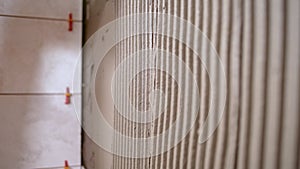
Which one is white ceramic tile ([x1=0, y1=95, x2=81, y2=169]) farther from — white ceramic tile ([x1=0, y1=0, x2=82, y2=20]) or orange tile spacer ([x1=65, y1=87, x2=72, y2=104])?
white ceramic tile ([x1=0, y1=0, x2=82, y2=20])

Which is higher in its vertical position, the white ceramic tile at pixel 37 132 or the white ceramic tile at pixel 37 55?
the white ceramic tile at pixel 37 55

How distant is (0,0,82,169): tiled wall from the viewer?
62.4 inches

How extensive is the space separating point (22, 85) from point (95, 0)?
742 mm

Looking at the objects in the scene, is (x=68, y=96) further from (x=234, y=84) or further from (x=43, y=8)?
(x=234, y=84)

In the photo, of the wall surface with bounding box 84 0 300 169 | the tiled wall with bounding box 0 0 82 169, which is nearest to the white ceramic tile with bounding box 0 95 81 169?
the tiled wall with bounding box 0 0 82 169

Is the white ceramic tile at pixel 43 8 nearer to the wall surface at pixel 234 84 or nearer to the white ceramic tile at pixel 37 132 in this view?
the white ceramic tile at pixel 37 132

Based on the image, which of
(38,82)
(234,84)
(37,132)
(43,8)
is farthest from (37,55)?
(234,84)

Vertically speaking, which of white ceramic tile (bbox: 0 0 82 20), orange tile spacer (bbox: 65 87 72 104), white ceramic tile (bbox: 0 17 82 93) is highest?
white ceramic tile (bbox: 0 0 82 20)

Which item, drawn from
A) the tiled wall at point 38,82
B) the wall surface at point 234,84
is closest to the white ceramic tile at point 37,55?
the tiled wall at point 38,82

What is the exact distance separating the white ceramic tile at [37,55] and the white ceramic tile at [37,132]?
9 centimetres

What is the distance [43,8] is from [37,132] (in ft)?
2.78

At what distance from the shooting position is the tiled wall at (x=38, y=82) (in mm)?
1585

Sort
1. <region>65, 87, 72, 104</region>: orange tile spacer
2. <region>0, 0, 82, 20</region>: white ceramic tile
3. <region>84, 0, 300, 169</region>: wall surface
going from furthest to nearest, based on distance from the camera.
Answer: <region>65, 87, 72, 104</region>: orange tile spacer
<region>0, 0, 82, 20</region>: white ceramic tile
<region>84, 0, 300, 169</region>: wall surface

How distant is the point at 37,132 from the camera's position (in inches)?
65.3
